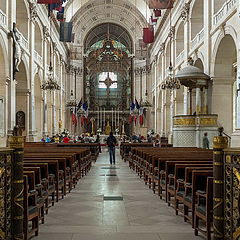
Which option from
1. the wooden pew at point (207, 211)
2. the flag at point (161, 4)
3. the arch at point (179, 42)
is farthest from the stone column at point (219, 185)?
the arch at point (179, 42)

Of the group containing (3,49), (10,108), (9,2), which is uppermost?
(9,2)

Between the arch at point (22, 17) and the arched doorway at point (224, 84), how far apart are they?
36.9 ft

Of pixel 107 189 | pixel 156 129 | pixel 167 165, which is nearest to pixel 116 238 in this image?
pixel 167 165

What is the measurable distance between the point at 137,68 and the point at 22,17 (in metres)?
25.1

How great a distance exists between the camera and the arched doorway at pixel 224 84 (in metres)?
19.6

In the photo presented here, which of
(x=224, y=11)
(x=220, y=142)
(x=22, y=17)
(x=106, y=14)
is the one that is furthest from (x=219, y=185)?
(x=106, y=14)

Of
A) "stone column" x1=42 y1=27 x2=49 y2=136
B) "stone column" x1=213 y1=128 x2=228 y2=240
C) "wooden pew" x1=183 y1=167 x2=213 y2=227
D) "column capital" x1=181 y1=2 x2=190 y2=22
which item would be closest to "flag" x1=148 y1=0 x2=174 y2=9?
"column capital" x1=181 y1=2 x2=190 y2=22

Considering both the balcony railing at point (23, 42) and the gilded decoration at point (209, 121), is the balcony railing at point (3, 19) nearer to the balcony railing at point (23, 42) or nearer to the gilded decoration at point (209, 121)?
the balcony railing at point (23, 42)

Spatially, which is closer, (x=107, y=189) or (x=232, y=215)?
(x=232, y=215)

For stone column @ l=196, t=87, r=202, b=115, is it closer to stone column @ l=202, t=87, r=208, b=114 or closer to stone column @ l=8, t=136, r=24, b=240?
stone column @ l=202, t=87, r=208, b=114

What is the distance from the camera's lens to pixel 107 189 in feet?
34.2

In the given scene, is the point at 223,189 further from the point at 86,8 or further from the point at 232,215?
the point at 86,8

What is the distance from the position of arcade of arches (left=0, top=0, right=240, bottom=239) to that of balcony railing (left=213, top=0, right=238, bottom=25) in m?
0.04

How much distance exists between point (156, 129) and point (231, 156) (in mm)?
35474
